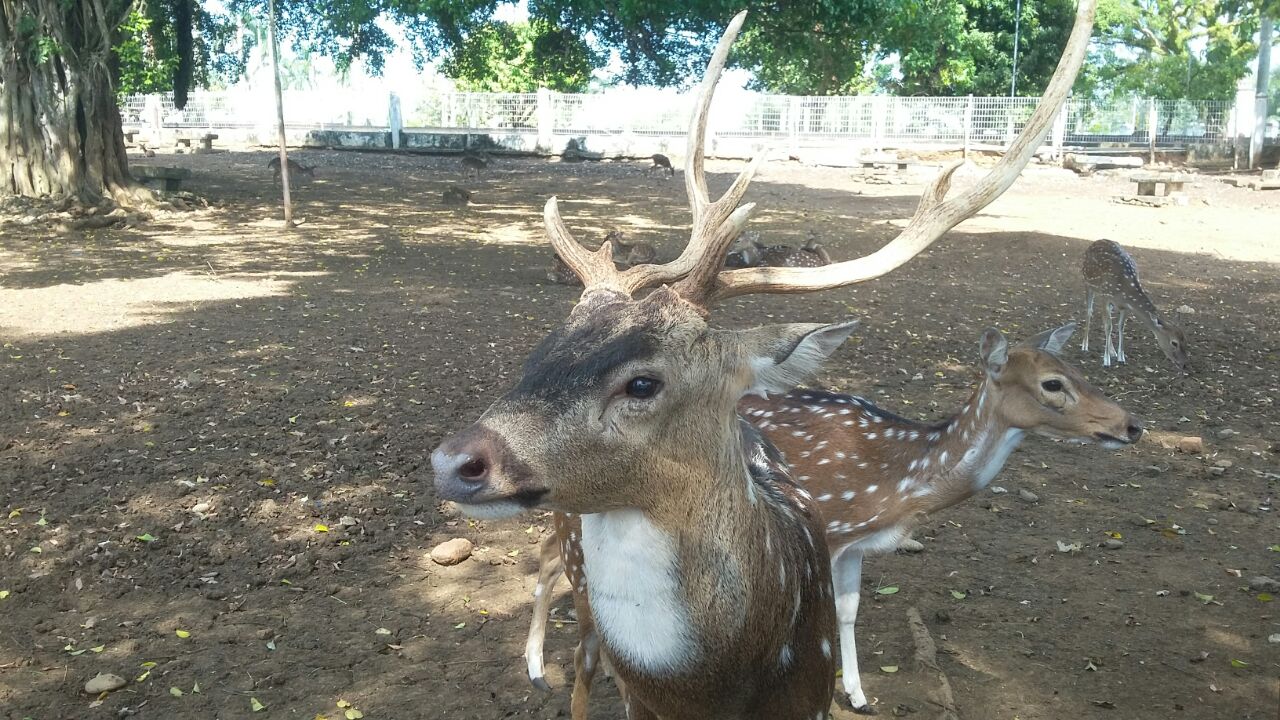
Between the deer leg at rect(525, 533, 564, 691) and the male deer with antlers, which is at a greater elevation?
the male deer with antlers

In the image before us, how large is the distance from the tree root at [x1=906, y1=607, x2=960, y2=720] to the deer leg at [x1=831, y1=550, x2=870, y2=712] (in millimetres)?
226

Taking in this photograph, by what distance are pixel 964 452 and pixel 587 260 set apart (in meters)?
1.79

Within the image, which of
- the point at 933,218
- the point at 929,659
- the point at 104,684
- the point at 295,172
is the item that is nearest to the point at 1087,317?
the point at 929,659

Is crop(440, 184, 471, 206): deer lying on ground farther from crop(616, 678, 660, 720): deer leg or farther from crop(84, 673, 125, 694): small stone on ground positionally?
crop(616, 678, 660, 720): deer leg

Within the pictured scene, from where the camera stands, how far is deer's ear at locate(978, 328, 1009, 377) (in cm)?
409

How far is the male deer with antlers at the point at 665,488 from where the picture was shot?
197 centimetres

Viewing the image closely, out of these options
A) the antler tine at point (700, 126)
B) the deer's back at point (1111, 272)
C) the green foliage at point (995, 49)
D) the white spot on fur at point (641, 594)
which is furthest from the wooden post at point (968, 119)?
the white spot on fur at point (641, 594)

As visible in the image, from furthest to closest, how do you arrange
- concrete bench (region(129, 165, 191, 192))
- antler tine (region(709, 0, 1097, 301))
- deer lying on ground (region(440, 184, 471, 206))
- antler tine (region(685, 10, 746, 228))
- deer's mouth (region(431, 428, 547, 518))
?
1. deer lying on ground (region(440, 184, 471, 206))
2. concrete bench (region(129, 165, 191, 192))
3. antler tine (region(685, 10, 746, 228))
4. antler tine (region(709, 0, 1097, 301))
5. deer's mouth (region(431, 428, 547, 518))

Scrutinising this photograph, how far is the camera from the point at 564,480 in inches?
77.2

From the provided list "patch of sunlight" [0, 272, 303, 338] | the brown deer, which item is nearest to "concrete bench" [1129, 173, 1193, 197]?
the brown deer

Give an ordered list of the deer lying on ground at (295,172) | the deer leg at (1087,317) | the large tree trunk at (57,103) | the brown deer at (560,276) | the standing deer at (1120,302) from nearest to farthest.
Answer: the standing deer at (1120,302) < the deer leg at (1087,317) < the brown deer at (560,276) < the large tree trunk at (57,103) < the deer lying on ground at (295,172)

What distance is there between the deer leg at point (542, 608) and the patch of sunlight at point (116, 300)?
5344 millimetres

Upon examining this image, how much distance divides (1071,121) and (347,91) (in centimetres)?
2123

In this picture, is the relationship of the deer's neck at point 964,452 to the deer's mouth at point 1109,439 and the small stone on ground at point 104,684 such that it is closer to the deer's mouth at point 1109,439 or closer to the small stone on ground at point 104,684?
the deer's mouth at point 1109,439
